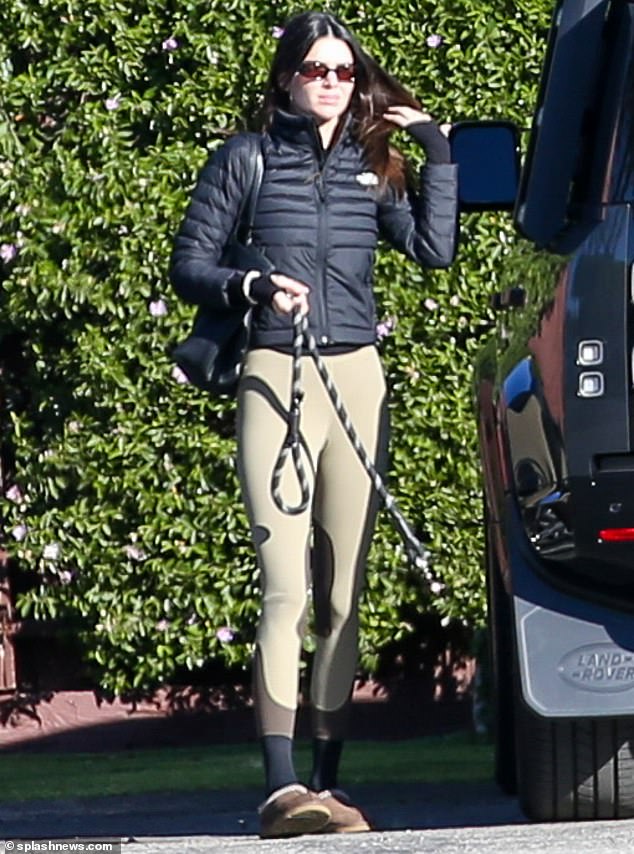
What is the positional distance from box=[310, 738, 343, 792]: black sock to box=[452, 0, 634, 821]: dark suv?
0.53m

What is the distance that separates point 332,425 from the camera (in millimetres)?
5328

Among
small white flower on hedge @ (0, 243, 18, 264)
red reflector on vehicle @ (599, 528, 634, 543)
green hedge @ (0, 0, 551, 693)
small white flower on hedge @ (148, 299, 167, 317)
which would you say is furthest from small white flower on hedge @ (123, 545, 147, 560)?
red reflector on vehicle @ (599, 528, 634, 543)

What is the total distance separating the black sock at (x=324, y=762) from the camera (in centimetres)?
549

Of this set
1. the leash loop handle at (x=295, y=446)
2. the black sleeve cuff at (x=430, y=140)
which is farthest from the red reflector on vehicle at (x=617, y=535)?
the black sleeve cuff at (x=430, y=140)

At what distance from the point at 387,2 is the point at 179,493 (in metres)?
1.75

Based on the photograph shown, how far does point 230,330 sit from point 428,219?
541 mm

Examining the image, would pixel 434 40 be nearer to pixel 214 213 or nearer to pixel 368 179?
pixel 368 179

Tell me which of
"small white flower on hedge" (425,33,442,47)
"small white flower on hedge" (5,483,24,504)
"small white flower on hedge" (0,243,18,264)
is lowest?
"small white flower on hedge" (5,483,24,504)

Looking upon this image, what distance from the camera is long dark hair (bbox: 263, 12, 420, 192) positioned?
5.38 m

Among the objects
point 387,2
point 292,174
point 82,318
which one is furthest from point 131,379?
point 292,174

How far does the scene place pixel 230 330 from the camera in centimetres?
532

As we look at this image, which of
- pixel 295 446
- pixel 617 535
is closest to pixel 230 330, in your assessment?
pixel 295 446

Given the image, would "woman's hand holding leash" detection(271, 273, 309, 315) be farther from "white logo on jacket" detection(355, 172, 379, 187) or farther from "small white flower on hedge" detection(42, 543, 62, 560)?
"small white flower on hedge" detection(42, 543, 62, 560)

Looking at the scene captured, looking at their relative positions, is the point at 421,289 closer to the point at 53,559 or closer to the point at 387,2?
the point at 387,2
